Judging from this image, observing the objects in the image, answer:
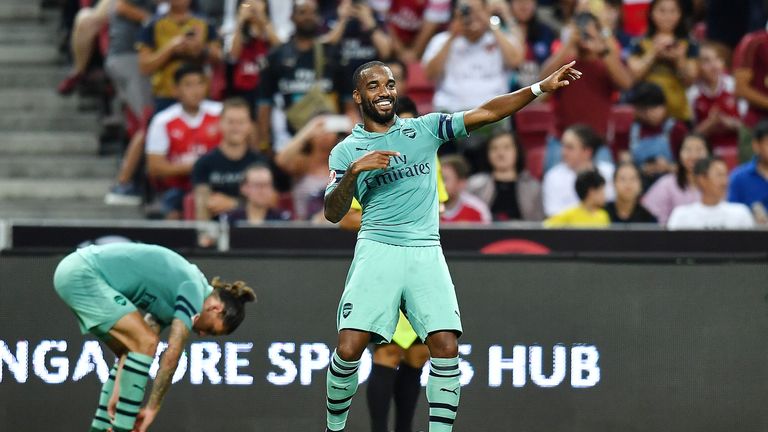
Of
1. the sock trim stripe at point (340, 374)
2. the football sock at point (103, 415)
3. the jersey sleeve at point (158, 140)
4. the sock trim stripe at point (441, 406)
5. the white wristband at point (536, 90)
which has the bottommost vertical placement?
the football sock at point (103, 415)

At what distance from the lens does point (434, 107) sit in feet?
42.1

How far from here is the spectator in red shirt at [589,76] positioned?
1287cm

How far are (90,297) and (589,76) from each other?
5.86 metres

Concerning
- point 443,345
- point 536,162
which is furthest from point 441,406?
point 536,162

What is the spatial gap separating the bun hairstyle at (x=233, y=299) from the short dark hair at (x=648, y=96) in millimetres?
5383

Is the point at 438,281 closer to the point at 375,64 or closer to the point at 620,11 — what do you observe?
the point at 375,64

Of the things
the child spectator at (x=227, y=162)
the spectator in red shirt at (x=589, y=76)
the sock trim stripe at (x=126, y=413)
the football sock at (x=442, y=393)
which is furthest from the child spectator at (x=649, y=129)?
the sock trim stripe at (x=126, y=413)

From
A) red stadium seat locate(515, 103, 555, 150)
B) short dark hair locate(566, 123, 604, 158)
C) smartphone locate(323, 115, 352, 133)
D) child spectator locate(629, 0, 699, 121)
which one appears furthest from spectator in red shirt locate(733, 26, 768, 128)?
smartphone locate(323, 115, 352, 133)

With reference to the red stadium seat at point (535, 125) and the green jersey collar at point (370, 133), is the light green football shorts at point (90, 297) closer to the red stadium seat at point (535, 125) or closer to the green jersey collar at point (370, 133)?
the green jersey collar at point (370, 133)

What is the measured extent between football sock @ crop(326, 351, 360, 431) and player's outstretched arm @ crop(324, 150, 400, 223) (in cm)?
78

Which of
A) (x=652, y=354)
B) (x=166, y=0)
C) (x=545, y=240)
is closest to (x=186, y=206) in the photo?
(x=166, y=0)

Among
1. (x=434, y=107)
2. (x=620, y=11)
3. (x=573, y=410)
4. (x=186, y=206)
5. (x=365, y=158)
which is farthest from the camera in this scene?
(x=620, y=11)

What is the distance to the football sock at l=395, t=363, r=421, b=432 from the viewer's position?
8977 millimetres

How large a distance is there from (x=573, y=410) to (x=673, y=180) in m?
3.45
